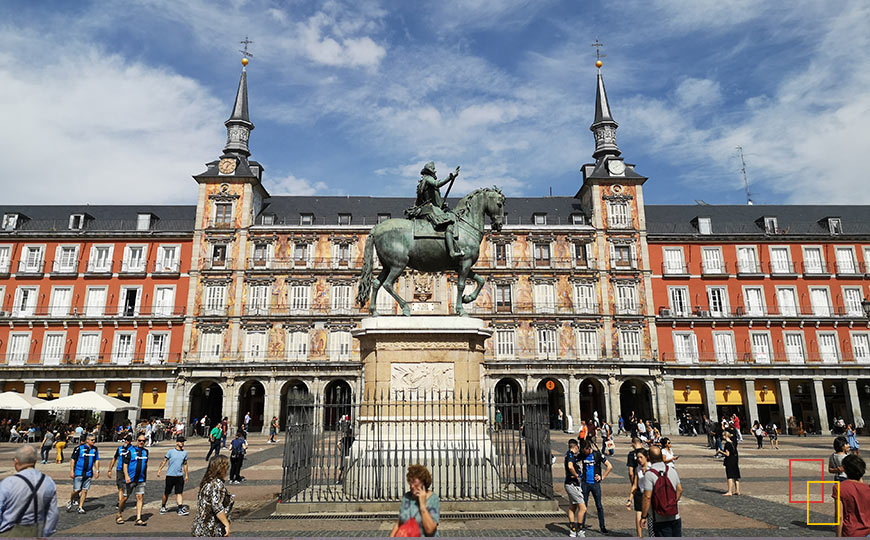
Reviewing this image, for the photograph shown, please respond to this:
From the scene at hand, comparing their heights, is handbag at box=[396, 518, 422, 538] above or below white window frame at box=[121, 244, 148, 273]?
below

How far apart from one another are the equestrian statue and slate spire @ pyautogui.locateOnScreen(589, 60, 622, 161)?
39.4 m

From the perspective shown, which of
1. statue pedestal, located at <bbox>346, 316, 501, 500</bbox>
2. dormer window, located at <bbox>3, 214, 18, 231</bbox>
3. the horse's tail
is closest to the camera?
statue pedestal, located at <bbox>346, 316, 501, 500</bbox>

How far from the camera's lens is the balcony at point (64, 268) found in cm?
4197

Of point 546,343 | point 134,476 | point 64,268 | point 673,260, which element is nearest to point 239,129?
point 64,268

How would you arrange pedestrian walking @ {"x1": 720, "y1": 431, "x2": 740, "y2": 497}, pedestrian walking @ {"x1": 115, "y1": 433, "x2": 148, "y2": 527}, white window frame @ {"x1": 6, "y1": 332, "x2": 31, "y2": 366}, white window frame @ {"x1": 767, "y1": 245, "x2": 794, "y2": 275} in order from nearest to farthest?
1. pedestrian walking @ {"x1": 115, "y1": 433, "x2": 148, "y2": 527}
2. pedestrian walking @ {"x1": 720, "y1": 431, "x2": 740, "y2": 497}
3. white window frame @ {"x1": 6, "y1": 332, "x2": 31, "y2": 366}
4. white window frame @ {"x1": 767, "y1": 245, "x2": 794, "y2": 275}

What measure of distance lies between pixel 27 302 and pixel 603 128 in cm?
4774

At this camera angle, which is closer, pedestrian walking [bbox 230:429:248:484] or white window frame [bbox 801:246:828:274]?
pedestrian walking [bbox 230:429:248:484]

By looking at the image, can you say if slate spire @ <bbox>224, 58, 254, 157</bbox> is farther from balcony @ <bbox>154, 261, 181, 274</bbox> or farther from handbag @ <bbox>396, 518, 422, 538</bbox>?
handbag @ <bbox>396, 518, 422, 538</bbox>

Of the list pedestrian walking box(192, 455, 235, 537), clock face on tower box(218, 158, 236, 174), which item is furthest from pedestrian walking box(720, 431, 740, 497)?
clock face on tower box(218, 158, 236, 174)

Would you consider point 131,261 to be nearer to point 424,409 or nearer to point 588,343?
point 588,343

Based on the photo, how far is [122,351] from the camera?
40.6 m

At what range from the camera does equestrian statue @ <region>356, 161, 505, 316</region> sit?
11.2m

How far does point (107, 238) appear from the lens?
1686 inches

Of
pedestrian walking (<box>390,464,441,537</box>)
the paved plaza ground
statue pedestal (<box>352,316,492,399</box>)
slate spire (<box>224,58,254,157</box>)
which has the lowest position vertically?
the paved plaza ground
